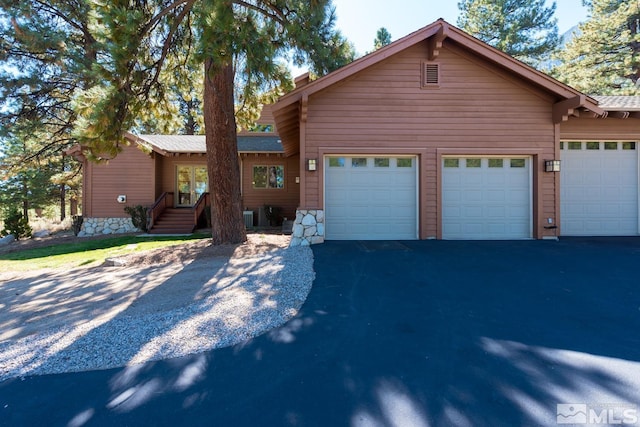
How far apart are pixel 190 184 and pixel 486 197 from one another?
12288 mm

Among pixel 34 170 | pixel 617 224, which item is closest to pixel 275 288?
pixel 617 224

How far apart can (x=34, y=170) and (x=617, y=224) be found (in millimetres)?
27683

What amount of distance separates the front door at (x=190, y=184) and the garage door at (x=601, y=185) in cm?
1343

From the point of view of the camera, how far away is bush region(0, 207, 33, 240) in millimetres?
13398

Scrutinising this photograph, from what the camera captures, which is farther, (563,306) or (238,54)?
(238,54)

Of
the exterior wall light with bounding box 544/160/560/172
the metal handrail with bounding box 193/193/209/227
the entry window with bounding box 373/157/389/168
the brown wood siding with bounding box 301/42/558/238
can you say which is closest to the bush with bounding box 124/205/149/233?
the metal handrail with bounding box 193/193/209/227

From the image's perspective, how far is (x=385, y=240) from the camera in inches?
298

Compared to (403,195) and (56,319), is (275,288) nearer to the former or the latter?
(56,319)

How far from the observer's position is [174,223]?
12.7m

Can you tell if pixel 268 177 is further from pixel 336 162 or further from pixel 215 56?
pixel 215 56

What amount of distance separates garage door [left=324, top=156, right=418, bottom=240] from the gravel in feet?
7.95

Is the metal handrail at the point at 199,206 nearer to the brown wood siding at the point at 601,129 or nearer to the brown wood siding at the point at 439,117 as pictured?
the brown wood siding at the point at 439,117

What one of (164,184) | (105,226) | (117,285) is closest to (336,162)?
(117,285)

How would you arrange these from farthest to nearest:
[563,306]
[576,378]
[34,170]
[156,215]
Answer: [34,170], [156,215], [563,306], [576,378]
